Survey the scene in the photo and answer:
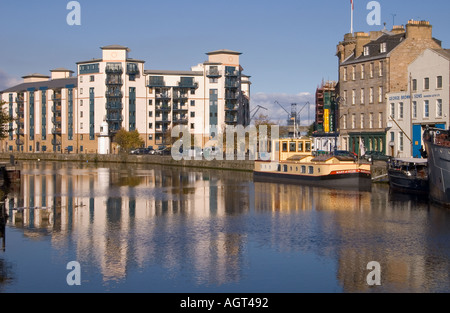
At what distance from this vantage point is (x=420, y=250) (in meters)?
30.3

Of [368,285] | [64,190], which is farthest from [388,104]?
[368,285]

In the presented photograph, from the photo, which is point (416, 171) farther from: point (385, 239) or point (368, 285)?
point (368, 285)

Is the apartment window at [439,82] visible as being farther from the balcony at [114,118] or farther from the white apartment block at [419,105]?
the balcony at [114,118]

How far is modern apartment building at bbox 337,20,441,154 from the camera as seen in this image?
80250 mm

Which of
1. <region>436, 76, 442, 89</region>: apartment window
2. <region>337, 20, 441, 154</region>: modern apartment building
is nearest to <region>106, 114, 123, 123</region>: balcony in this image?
<region>337, 20, 441, 154</region>: modern apartment building

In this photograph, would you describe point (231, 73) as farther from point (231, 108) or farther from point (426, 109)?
point (426, 109)

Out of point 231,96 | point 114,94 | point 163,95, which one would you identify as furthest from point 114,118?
point 231,96

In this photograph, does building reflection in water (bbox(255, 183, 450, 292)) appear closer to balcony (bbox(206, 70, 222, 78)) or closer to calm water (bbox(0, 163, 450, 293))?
calm water (bbox(0, 163, 450, 293))

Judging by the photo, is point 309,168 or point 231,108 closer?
point 309,168

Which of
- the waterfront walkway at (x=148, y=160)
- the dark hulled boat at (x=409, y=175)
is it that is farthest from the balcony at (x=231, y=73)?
the dark hulled boat at (x=409, y=175)

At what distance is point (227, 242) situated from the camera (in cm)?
3228

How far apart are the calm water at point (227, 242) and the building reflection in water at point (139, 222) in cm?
8

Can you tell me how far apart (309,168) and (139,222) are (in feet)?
93.3

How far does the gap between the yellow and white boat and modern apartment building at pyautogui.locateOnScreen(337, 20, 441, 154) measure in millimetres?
17332
